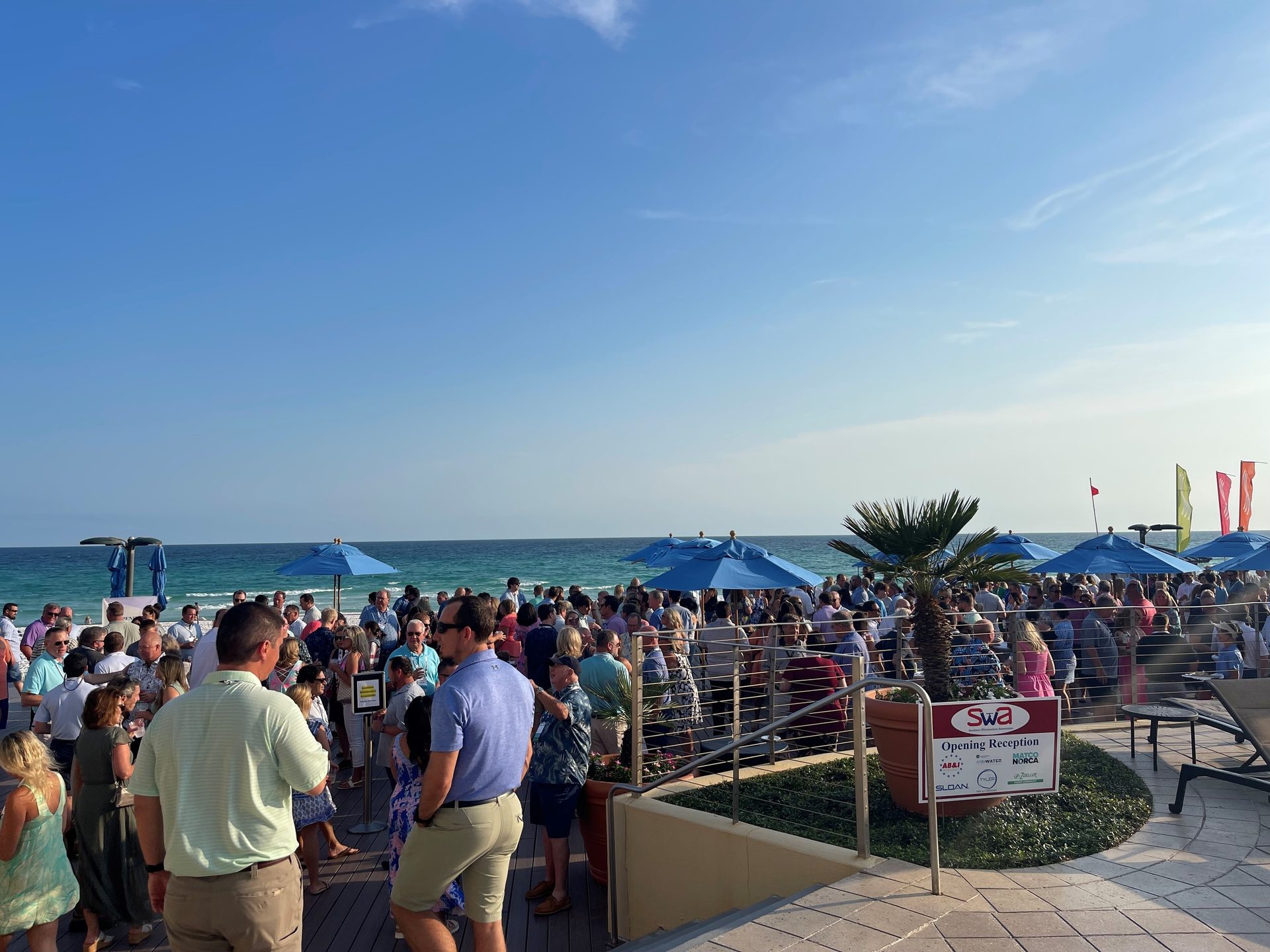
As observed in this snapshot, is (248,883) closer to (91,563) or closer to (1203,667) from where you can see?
(1203,667)

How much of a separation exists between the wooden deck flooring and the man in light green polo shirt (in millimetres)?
2364

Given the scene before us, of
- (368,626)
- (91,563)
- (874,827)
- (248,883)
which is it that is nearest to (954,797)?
(874,827)

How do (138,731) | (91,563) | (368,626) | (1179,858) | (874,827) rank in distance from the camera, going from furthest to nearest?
(91,563), (368,626), (138,731), (874,827), (1179,858)

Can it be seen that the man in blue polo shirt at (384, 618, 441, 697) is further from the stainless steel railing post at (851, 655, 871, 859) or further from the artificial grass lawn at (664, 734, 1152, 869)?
the stainless steel railing post at (851, 655, 871, 859)

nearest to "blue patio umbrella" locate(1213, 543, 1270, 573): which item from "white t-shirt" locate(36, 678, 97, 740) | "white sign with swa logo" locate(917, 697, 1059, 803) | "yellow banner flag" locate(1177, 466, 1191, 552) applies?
"yellow banner flag" locate(1177, 466, 1191, 552)

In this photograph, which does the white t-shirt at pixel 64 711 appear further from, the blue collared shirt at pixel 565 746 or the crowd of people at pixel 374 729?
the blue collared shirt at pixel 565 746

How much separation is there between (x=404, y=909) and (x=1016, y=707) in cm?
323

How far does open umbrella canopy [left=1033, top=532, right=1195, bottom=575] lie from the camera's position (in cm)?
1188

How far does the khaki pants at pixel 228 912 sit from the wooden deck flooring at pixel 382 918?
2.26 metres

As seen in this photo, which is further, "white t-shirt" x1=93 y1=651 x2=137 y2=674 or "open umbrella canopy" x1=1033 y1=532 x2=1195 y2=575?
"open umbrella canopy" x1=1033 y1=532 x2=1195 y2=575

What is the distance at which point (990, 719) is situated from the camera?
14.3 ft

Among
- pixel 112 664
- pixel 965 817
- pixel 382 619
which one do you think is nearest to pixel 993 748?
pixel 965 817

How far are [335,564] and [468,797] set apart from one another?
410 inches

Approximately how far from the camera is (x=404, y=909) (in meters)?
3.65
